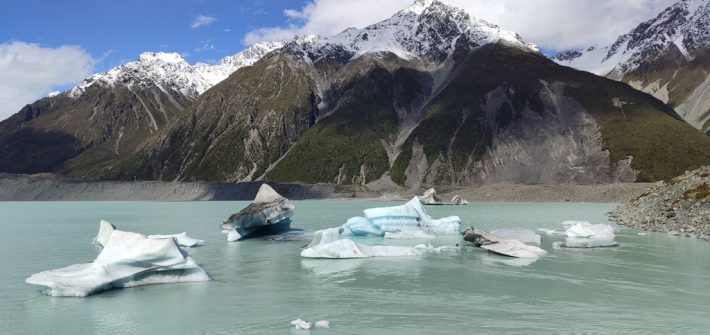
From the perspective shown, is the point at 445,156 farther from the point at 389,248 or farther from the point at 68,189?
the point at 389,248

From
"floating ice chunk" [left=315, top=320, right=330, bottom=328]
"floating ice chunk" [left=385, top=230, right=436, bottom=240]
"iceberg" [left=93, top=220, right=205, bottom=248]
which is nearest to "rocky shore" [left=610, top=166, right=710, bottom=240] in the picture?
"floating ice chunk" [left=385, top=230, right=436, bottom=240]

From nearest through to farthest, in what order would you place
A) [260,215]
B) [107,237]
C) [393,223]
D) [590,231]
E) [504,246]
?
[504,246]
[107,237]
[260,215]
[590,231]
[393,223]

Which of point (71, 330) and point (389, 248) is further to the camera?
point (389, 248)

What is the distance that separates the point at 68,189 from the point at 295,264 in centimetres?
17995

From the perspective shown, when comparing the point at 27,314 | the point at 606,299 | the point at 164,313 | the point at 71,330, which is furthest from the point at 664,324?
the point at 27,314

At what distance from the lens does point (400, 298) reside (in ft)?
61.8

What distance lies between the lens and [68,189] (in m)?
182

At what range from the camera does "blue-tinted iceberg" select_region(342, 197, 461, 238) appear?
3950cm

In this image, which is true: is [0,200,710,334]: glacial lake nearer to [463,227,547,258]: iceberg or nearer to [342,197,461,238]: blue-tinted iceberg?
[463,227,547,258]: iceberg

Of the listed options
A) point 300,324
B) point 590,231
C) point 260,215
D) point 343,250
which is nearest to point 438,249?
point 343,250

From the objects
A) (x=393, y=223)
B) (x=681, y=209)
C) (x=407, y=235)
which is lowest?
(x=407, y=235)

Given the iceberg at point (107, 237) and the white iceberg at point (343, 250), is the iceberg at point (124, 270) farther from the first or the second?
the iceberg at point (107, 237)

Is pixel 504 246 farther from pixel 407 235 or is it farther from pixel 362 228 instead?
pixel 362 228

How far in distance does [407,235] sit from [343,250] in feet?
40.2
